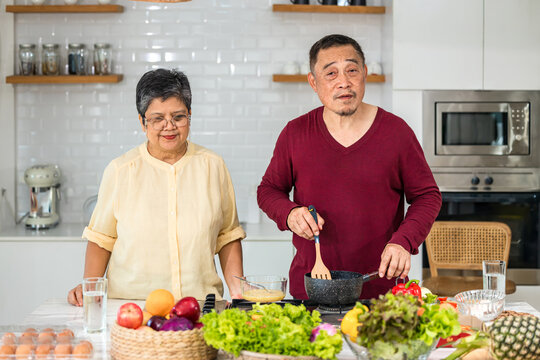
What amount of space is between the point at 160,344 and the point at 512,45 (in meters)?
3.25

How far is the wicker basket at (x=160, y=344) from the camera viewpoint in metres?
1.64

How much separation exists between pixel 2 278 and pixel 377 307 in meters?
3.18

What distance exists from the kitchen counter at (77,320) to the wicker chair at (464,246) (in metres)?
1.54

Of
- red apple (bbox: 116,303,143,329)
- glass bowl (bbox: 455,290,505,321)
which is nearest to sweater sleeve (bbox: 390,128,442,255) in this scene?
glass bowl (bbox: 455,290,505,321)

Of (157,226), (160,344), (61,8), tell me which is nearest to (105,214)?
(157,226)

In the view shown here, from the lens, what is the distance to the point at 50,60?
14.3ft

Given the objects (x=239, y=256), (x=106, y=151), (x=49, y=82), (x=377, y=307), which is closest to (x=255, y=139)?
(x=106, y=151)

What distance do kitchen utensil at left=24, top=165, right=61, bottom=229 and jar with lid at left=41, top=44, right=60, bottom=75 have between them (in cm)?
62

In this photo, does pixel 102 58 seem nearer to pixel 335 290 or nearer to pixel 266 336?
pixel 335 290

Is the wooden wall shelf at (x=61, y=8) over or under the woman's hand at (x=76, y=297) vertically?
over

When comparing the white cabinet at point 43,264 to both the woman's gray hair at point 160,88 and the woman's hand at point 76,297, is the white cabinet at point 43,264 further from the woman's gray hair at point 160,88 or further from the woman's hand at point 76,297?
the woman's gray hair at point 160,88

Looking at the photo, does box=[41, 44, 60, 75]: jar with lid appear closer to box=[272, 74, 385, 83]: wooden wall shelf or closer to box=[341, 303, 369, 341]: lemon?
box=[272, 74, 385, 83]: wooden wall shelf

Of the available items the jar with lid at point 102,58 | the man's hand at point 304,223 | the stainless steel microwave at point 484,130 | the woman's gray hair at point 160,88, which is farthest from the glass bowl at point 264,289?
the jar with lid at point 102,58

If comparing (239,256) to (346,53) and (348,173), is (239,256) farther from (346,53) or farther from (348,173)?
(346,53)
